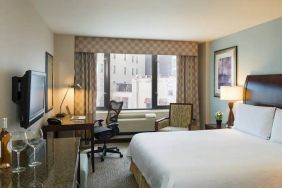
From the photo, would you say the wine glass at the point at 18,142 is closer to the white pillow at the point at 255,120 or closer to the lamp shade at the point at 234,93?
the white pillow at the point at 255,120

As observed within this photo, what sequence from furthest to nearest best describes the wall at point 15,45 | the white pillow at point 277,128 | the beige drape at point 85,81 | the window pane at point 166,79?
the window pane at point 166,79 < the beige drape at point 85,81 < the white pillow at point 277,128 < the wall at point 15,45

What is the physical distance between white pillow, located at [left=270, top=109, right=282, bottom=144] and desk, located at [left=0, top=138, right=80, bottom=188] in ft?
8.47

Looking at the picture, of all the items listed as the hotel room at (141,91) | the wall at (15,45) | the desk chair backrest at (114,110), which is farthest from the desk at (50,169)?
the desk chair backrest at (114,110)

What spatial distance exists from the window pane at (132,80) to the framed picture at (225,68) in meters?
1.57

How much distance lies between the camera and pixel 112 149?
15.8ft

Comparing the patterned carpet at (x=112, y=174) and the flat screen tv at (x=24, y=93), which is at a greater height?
the flat screen tv at (x=24, y=93)

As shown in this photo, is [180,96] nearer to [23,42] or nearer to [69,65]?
[69,65]

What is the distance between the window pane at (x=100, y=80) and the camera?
5770mm

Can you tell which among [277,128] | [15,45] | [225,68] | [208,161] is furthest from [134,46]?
[208,161]

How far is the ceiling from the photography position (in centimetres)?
317

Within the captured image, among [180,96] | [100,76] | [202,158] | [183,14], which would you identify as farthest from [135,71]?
[202,158]

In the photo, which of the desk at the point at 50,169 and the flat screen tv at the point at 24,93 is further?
the flat screen tv at the point at 24,93

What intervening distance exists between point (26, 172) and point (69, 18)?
9.81 feet

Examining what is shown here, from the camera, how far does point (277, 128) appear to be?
324 cm
